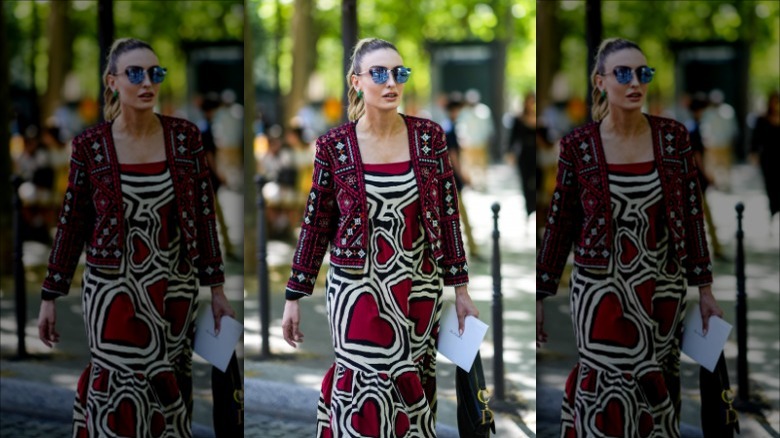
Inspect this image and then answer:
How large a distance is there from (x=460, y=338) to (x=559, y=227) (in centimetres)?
80

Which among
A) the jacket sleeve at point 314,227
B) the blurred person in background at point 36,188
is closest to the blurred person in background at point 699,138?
the jacket sleeve at point 314,227

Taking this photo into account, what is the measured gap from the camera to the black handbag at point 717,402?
546 centimetres

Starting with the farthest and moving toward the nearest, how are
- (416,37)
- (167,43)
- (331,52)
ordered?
1. (331,52)
2. (416,37)
3. (167,43)

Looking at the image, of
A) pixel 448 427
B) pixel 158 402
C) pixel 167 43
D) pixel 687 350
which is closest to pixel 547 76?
pixel 167 43

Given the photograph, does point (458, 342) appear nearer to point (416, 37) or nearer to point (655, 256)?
point (655, 256)

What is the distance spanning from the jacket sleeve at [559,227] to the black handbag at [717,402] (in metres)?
0.86

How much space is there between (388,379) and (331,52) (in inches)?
1160

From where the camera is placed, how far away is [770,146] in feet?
22.2

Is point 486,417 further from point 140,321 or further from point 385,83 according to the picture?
point 140,321

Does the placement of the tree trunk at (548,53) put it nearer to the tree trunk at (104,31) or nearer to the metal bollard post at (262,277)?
the metal bollard post at (262,277)

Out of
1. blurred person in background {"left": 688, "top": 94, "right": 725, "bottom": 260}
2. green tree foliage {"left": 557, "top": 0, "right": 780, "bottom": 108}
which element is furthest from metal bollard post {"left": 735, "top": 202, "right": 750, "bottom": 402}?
green tree foliage {"left": 557, "top": 0, "right": 780, "bottom": 108}

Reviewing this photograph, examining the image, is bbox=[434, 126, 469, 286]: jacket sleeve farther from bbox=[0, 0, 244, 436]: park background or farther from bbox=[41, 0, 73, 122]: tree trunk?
bbox=[41, 0, 73, 122]: tree trunk

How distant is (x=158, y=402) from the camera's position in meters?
5.60

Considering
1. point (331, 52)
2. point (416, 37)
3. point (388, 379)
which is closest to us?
point (388, 379)
